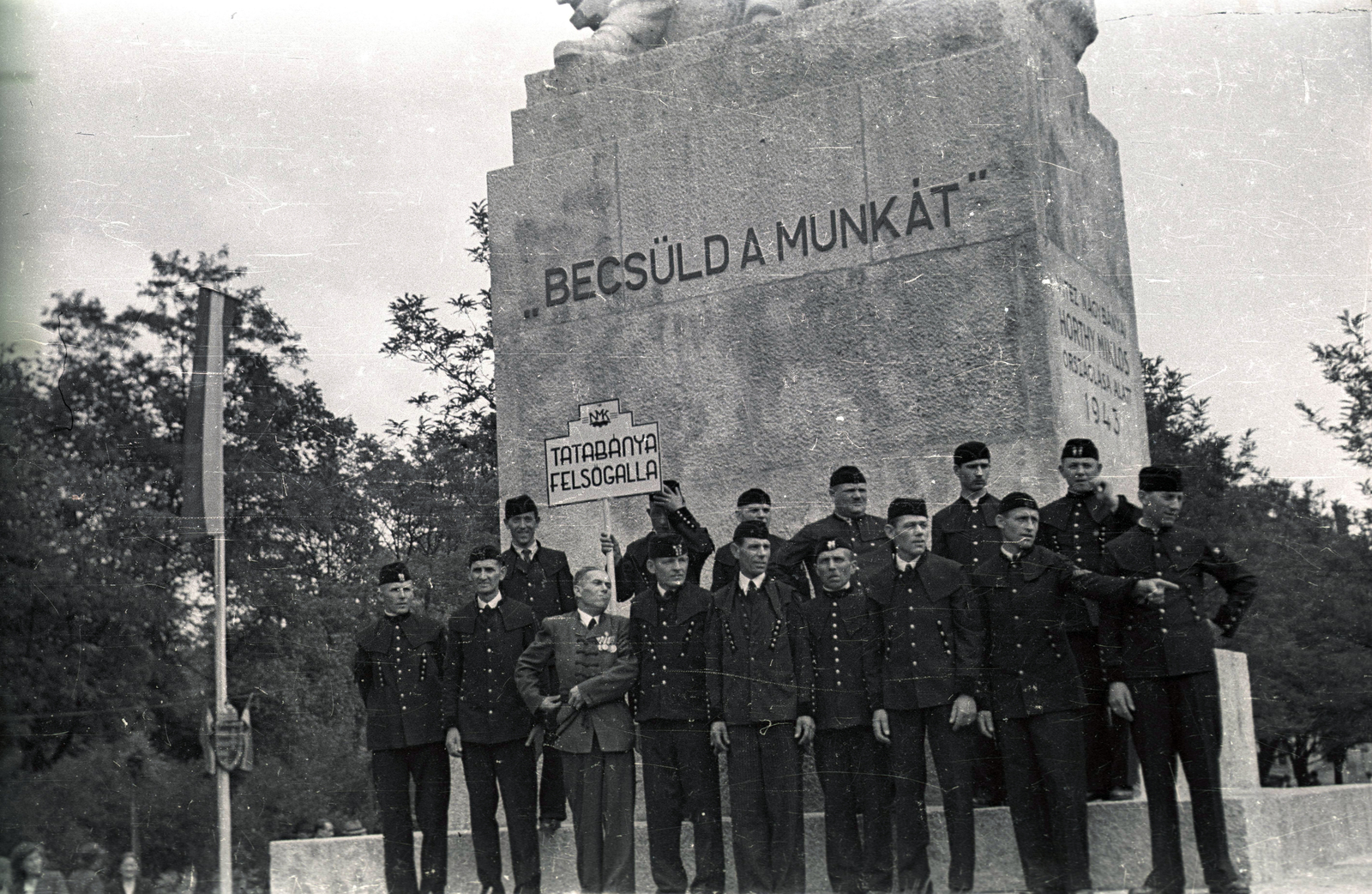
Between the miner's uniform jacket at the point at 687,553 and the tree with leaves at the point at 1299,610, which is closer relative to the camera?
the miner's uniform jacket at the point at 687,553

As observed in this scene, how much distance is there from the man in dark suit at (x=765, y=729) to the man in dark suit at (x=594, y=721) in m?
0.49

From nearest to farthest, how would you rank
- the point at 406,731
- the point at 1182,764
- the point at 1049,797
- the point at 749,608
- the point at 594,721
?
the point at 1182,764 → the point at 1049,797 → the point at 749,608 → the point at 594,721 → the point at 406,731

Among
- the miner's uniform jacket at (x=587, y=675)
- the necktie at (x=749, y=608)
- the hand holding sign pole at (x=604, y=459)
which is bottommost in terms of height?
the miner's uniform jacket at (x=587, y=675)

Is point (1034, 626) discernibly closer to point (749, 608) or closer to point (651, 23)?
point (749, 608)

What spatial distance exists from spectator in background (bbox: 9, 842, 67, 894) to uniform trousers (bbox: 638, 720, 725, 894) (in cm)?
318

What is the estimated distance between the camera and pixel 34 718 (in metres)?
14.4

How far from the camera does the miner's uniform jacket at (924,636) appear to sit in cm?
655

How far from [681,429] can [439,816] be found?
99.3 inches

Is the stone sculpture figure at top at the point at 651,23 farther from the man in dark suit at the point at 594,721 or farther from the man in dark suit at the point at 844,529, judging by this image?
the man in dark suit at the point at 594,721

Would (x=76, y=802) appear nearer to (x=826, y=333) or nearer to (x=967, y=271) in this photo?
(x=826, y=333)

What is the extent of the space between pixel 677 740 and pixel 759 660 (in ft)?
1.77

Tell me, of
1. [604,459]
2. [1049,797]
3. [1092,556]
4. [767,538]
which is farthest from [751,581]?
[1049,797]

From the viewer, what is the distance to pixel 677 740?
7043 mm

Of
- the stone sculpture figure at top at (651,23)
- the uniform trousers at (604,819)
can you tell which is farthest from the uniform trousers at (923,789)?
the stone sculpture figure at top at (651,23)
